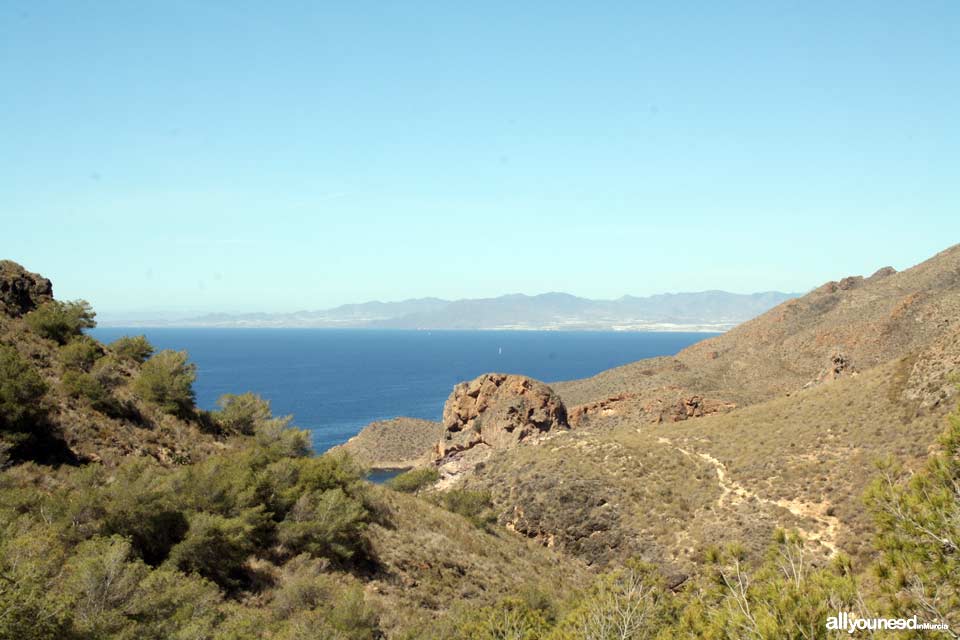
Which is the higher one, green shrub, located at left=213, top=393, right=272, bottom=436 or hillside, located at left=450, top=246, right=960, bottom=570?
green shrub, located at left=213, top=393, right=272, bottom=436

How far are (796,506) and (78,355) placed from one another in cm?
3025

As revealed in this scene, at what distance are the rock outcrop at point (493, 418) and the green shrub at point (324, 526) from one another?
29.7 m

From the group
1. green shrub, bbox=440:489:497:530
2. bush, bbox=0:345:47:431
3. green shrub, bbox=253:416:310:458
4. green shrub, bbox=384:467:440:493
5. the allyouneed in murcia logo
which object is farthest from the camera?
green shrub, bbox=384:467:440:493

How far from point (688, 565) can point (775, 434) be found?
1196cm

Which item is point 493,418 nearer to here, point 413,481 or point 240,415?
point 413,481

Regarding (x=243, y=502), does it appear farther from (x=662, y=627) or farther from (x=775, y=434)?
(x=775, y=434)

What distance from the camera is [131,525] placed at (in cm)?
1509

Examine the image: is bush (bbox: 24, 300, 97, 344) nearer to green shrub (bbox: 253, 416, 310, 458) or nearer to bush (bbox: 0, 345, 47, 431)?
bush (bbox: 0, 345, 47, 431)

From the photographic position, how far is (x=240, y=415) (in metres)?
28.4

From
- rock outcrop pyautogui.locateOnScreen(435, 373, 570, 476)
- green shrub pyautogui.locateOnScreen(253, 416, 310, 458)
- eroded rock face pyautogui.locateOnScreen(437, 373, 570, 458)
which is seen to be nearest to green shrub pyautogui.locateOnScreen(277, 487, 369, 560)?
green shrub pyautogui.locateOnScreen(253, 416, 310, 458)

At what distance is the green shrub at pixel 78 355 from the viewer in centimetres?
2336

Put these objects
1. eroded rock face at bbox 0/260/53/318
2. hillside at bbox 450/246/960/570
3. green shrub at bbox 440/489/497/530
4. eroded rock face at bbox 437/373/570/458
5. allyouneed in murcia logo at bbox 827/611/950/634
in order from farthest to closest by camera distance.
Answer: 1. eroded rock face at bbox 437/373/570/458
2. green shrub at bbox 440/489/497/530
3. hillside at bbox 450/246/960/570
4. eroded rock face at bbox 0/260/53/318
5. allyouneed in murcia logo at bbox 827/611/950/634

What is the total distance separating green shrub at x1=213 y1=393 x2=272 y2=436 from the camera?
2778cm

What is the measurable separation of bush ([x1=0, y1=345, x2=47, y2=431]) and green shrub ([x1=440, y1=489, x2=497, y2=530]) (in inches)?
703
